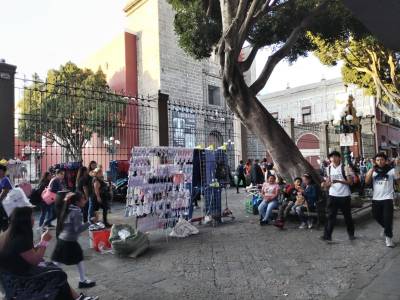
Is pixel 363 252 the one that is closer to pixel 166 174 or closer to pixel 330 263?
pixel 330 263

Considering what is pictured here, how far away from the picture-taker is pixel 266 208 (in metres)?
9.51

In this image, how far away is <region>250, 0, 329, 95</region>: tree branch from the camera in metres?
10.4

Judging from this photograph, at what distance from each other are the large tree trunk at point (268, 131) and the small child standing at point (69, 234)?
5.85m

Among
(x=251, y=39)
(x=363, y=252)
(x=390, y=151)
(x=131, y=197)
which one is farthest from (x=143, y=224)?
Result: (x=390, y=151)

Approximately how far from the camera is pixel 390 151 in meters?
37.1

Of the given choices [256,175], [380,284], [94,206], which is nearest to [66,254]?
[380,284]

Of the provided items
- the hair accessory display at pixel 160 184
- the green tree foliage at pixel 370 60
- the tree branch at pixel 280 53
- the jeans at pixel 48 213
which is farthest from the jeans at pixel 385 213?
the green tree foliage at pixel 370 60

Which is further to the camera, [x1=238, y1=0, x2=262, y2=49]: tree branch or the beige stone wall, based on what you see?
the beige stone wall

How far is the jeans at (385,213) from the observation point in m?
7.07

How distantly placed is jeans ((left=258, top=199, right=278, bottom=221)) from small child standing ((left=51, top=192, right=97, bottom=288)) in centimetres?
519

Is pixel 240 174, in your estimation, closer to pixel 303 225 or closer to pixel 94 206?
pixel 303 225

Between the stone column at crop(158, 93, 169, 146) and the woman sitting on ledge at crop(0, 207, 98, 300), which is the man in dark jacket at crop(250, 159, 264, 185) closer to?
the stone column at crop(158, 93, 169, 146)

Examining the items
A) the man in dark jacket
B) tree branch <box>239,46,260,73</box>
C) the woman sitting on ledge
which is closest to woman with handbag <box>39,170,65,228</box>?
tree branch <box>239,46,260,73</box>

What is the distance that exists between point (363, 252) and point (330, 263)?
3.20 ft
